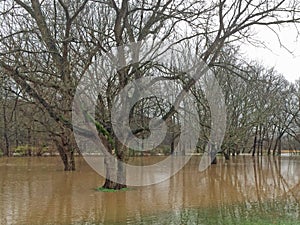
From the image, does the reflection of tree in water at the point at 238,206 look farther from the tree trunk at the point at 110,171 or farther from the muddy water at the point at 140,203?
the tree trunk at the point at 110,171

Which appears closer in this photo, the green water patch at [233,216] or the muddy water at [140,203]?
the green water patch at [233,216]

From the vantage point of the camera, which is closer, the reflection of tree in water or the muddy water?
the reflection of tree in water

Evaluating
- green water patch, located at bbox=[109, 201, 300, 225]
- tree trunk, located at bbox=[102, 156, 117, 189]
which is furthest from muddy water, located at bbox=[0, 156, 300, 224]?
tree trunk, located at bbox=[102, 156, 117, 189]

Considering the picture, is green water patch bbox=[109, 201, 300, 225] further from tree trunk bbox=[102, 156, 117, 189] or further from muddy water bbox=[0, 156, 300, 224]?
tree trunk bbox=[102, 156, 117, 189]

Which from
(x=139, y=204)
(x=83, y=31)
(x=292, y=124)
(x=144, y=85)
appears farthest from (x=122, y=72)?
(x=292, y=124)

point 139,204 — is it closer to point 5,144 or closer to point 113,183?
point 113,183

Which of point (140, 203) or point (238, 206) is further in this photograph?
point (140, 203)

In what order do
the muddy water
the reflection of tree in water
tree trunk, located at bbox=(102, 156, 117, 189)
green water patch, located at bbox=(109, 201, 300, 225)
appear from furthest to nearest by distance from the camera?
tree trunk, located at bbox=(102, 156, 117, 189) → the muddy water → the reflection of tree in water → green water patch, located at bbox=(109, 201, 300, 225)

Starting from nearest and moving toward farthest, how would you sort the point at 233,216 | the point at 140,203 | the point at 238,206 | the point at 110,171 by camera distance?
the point at 233,216 → the point at 238,206 → the point at 140,203 → the point at 110,171

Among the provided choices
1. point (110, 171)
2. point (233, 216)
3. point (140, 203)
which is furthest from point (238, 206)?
point (110, 171)

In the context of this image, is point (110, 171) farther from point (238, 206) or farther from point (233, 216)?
point (233, 216)

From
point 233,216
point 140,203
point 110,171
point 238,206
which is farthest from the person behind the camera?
point 110,171

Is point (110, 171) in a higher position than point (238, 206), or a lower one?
higher

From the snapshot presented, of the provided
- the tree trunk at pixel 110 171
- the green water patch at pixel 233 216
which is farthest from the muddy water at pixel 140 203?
the tree trunk at pixel 110 171
